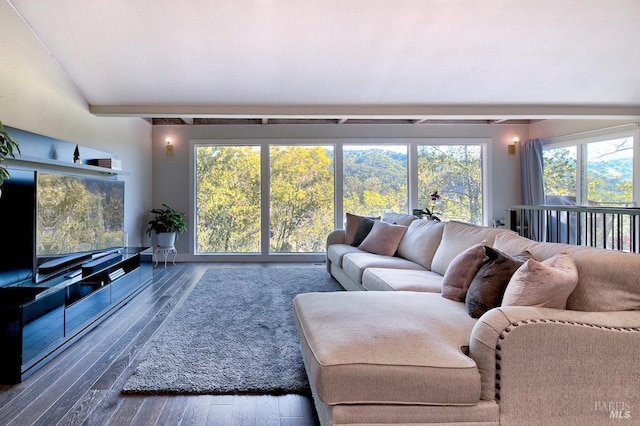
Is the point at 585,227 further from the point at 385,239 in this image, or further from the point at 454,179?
the point at 454,179

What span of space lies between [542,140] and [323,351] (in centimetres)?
612

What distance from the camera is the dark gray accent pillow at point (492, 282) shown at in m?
1.66

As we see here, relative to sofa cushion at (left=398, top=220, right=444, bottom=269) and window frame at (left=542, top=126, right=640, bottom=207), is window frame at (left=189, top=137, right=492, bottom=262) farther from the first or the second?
sofa cushion at (left=398, top=220, right=444, bottom=269)

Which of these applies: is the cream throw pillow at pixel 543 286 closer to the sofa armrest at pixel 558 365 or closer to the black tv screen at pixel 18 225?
the sofa armrest at pixel 558 365

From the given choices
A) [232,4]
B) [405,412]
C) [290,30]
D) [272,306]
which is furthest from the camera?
[272,306]

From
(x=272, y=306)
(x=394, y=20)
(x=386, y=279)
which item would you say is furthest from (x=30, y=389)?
(x=394, y=20)

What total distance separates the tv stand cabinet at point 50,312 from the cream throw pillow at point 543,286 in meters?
2.70

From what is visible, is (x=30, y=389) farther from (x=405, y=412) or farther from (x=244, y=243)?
(x=244, y=243)

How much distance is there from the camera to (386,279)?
102 inches

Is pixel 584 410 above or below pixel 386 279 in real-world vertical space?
below

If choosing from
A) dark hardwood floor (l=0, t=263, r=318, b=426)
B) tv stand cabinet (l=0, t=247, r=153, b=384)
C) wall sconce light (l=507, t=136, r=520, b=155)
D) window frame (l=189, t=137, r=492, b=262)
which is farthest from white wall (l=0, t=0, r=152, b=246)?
wall sconce light (l=507, t=136, r=520, b=155)

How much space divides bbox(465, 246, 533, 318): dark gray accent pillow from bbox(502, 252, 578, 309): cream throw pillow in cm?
17

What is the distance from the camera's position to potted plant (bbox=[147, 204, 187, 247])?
519 centimetres

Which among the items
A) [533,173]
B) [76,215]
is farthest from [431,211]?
[76,215]
